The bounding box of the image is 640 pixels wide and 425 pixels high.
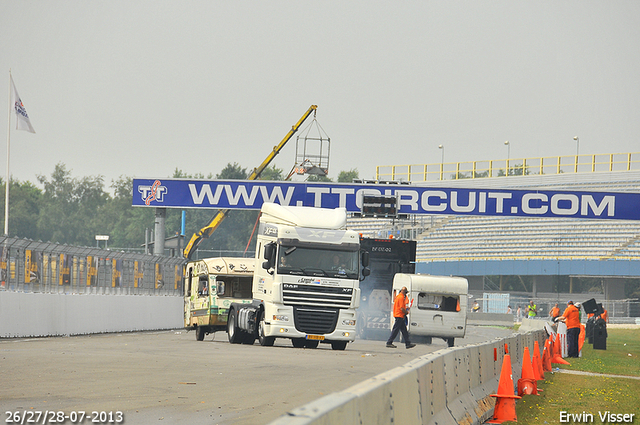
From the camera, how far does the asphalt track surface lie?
32.7 ft

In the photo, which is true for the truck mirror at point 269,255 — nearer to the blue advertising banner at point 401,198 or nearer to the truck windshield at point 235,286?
the truck windshield at point 235,286

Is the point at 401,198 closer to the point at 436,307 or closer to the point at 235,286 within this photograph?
the point at 436,307

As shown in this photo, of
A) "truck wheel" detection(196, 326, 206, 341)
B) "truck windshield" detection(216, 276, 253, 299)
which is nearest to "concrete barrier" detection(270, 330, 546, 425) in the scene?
"truck windshield" detection(216, 276, 253, 299)

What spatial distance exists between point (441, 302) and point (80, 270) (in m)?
11.5

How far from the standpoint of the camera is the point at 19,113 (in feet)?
165

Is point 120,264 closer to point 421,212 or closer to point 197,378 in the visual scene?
point 421,212

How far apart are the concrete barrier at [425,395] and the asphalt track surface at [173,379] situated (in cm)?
189

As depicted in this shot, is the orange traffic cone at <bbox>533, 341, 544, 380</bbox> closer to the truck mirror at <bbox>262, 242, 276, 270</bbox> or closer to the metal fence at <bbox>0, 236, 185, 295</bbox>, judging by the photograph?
the truck mirror at <bbox>262, 242, 276, 270</bbox>

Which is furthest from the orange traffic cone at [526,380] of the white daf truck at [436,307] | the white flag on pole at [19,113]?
the white flag on pole at [19,113]

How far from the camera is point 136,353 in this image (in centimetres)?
1884

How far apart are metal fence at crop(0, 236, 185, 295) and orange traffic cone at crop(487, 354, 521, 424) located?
51.8 feet

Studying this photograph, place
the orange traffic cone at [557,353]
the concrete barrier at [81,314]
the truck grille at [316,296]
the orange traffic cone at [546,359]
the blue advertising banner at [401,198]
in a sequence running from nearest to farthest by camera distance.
Result: the orange traffic cone at [546,359]
the orange traffic cone at [557,353]
the truck grille at [316,296]
the concrete barrier at [81,314]
the blue advertising banner at [401,198]

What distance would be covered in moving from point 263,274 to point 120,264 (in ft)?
30.8

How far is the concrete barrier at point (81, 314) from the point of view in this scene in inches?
928
